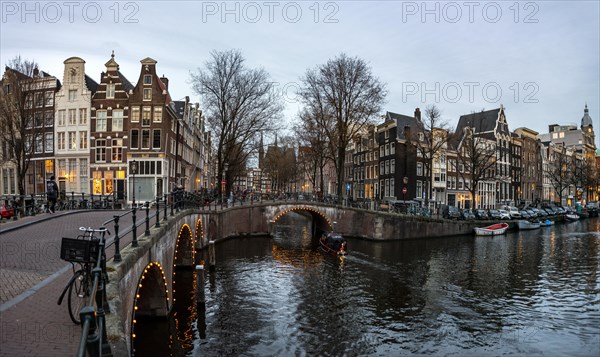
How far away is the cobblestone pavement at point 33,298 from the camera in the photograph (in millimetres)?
6703

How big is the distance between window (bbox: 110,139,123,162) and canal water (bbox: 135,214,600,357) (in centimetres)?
1842

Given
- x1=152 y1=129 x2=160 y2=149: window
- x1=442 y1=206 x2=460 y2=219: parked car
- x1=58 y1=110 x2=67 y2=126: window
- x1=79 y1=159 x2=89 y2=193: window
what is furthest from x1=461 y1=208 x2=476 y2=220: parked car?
x1=58 y1=110 x2=67 y2=126: window

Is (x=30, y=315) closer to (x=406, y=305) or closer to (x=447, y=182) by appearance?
(x=406, y=305)

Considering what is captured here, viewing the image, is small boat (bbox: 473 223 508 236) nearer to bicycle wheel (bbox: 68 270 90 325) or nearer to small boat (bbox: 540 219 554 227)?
small boat (bbox: 540 219 554 227)

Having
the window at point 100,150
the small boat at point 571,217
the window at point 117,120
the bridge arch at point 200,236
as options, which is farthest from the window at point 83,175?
the small boat at point 571,217

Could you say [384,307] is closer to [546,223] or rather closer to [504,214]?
[504,214]

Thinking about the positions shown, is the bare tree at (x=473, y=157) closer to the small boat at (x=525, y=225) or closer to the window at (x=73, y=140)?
the small boat at (x=525, y=225)

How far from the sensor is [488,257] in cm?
3400

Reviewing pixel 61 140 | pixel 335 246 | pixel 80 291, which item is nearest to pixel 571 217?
pixel 335 246

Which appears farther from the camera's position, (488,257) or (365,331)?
(488,257)

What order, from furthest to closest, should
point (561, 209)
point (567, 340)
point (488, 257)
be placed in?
point (561, 209), point (488, 257), point (567, 340)

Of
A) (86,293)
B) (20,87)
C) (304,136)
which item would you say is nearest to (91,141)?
(20,87)

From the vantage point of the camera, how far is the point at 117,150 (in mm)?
45188

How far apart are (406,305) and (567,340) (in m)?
6.55
